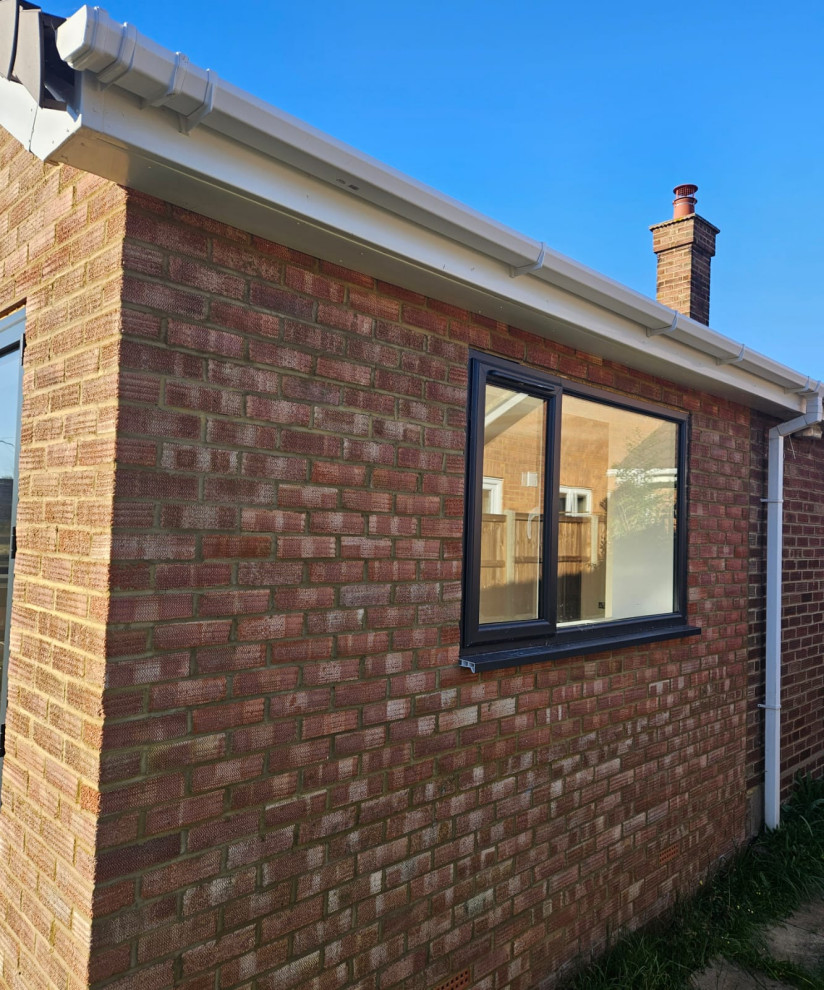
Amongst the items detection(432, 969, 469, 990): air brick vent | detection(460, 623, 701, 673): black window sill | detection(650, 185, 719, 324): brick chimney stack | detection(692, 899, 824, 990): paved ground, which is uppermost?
detection(650, 185, 719, 324): brick chimney stack

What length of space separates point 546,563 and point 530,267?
1.35 m

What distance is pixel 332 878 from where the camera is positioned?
96.0 inches

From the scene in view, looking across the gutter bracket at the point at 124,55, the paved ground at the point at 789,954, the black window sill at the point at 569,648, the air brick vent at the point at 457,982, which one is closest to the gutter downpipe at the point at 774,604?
the paved ground at the point at 789,954

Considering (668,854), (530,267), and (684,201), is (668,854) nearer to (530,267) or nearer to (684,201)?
(530,267)

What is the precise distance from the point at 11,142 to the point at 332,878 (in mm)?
2992

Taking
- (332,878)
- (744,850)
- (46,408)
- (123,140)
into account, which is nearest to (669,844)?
(744,850)

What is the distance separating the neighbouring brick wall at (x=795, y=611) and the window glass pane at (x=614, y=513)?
1.14 metres

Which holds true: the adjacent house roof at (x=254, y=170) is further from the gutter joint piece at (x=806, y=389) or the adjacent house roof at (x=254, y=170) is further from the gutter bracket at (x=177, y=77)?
the gutter joint piece at (x=806, y=389)

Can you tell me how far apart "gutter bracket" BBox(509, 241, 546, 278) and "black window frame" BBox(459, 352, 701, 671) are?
376 mm

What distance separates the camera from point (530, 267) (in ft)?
9.07

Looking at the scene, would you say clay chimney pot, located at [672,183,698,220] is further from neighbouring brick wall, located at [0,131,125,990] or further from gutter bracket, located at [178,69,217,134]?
gutter bracket, located at [178,69,217,134]

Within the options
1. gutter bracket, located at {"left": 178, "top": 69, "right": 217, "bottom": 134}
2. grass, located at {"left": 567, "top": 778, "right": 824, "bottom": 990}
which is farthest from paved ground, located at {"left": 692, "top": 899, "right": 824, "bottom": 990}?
gutter bracket, located at {"left": 178, "top": 69, "right": 217, "bottom": 134}

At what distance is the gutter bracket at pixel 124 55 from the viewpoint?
1.58m

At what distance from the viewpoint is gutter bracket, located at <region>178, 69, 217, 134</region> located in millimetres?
1741
